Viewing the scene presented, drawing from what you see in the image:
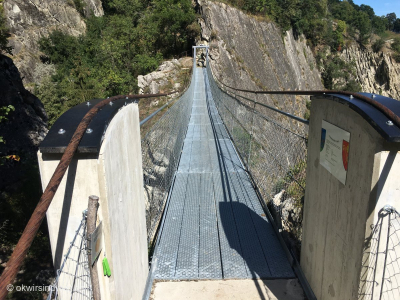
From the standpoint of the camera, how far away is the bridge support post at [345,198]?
5.28ft

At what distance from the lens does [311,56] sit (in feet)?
155

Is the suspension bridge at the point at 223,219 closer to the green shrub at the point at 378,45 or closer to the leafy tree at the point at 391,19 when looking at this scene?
the green shrub at the point at 378,45

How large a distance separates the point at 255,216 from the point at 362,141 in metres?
2.29

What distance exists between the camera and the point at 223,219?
3.77 metres

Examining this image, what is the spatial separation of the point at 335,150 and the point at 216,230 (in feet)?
6.06

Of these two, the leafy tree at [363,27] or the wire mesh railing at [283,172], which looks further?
the leafy tree at [363,27]

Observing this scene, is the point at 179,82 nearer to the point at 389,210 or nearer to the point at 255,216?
the point at 255,216

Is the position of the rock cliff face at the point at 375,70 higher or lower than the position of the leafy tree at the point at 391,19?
lower

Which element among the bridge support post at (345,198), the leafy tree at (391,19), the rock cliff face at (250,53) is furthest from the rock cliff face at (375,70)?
the bridge support post at (345,198)

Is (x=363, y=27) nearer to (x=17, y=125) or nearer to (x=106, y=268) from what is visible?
(x=17, y=125)

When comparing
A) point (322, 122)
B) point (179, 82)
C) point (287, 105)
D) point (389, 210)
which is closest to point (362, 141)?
point (389, 210)

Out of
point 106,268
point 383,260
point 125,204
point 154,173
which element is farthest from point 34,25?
point 383,260

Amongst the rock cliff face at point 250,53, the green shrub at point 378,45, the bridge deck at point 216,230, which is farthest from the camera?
the green shrub at point 378,45

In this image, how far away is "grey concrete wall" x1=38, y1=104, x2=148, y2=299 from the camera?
1.36 m
